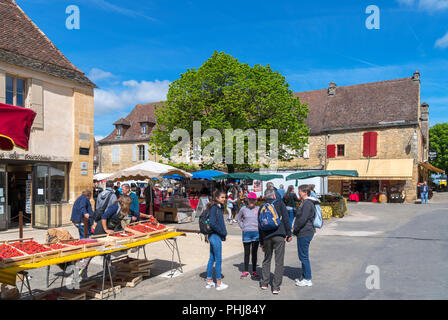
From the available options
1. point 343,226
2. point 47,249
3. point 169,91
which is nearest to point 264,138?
point 169,91

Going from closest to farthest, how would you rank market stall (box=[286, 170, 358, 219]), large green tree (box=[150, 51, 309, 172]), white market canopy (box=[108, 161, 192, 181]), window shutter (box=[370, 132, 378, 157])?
white market canopy (box=[108, 161, 192, 181]), market stall (box=[286, 170, 358, 219]), large green tree (box=[150, 51, 309, 172]), window shutter (box=[370, 132, 378, 157])

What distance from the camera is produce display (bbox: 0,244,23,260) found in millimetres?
4682

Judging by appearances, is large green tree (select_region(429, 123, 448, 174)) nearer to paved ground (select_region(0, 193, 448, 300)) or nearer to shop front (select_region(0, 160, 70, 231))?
paved ground (select_region(0, 193, 448, 300))

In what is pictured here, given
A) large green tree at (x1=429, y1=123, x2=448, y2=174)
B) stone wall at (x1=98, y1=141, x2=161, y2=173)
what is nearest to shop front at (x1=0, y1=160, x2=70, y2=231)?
stone wall at (x1=98, y1=141, x2=161, y2=173)

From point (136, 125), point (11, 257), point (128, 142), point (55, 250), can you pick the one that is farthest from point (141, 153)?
point (11, 257)

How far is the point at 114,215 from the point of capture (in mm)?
6852

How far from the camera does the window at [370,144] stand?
2911 centimetres

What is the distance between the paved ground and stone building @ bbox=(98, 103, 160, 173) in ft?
89.3

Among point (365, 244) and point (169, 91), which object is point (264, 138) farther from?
point (365, 244)

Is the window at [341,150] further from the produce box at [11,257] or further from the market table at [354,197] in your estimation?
the produce box at [11,257]

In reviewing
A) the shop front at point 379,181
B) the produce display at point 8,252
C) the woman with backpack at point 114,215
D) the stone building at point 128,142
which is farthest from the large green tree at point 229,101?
the produce display at point 8,252

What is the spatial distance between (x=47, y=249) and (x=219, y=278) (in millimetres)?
2630

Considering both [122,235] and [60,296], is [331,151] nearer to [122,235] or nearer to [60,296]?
[122,235]

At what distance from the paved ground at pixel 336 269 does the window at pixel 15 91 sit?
14.2ft
